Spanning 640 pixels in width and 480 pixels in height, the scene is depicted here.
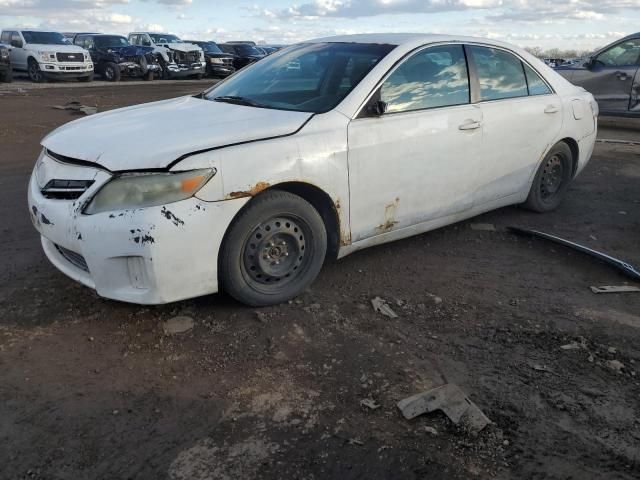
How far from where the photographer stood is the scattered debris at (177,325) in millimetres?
3328

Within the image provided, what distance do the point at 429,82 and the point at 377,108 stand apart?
27.2 inches

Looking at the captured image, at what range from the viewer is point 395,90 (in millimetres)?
3984

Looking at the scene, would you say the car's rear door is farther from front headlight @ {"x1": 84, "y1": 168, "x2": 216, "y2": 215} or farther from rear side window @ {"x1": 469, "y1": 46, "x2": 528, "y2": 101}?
front headlight @ {"x1": 84, "y1": 168, "x2": 216, "y2": 215}

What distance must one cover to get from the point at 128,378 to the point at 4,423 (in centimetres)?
56

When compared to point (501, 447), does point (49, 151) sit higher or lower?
higher

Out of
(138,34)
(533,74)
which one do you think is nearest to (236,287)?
(533,74)

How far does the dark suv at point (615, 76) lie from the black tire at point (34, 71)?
1816 cm

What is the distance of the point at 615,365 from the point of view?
10.1ft

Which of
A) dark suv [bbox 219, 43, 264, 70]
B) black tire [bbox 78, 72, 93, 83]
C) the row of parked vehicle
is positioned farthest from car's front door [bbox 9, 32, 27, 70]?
dark suv [bbox 219, 43, 264, 70]

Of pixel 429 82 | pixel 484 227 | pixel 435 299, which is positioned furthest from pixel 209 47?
pixel 435 299

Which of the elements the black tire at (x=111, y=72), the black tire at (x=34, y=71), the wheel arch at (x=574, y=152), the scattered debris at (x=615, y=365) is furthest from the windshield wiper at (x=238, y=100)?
the black tire at (x=111, y=72)

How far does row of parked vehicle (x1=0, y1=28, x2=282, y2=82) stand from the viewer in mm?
20797

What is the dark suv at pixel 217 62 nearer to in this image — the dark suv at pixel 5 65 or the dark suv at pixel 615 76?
the dark suv at pixel 5 65

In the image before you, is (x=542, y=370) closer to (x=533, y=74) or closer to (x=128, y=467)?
(x=128, y=467)
